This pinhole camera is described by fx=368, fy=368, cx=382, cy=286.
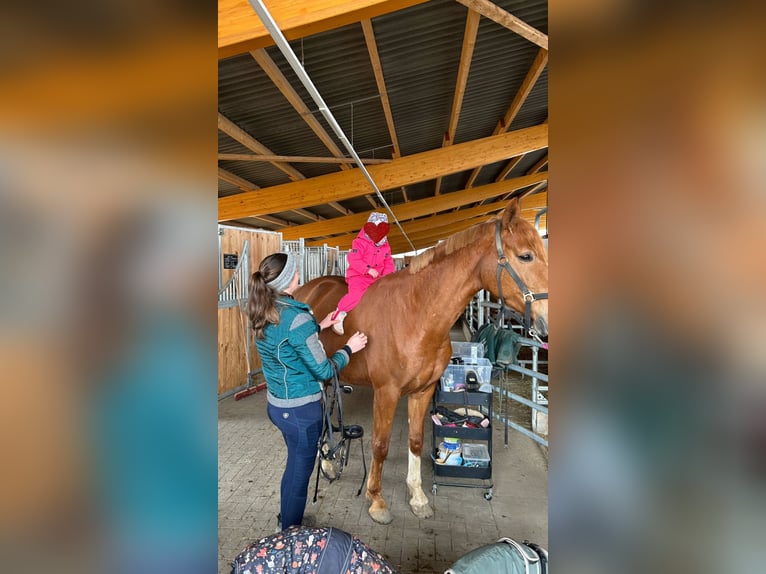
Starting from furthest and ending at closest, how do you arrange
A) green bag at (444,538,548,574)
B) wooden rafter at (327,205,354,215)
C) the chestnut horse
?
wooden rafter at (327,205,354,215), the chestnut horse, green bag at (444,538,548,574)

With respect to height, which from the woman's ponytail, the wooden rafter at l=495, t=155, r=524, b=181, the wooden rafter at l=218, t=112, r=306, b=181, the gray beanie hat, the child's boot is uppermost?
the wooden rafter at l=495, t=155, r=524, b=181

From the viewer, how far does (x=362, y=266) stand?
304 centimetres

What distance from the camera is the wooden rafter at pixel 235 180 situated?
5.07m

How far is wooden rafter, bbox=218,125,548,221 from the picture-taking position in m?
5.25

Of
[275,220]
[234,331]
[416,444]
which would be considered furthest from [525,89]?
[275,220]

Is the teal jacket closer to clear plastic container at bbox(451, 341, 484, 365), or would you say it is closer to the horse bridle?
the horse bridle

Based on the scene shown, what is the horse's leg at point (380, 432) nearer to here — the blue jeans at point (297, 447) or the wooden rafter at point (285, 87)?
the blue jeans at point (297, 447)

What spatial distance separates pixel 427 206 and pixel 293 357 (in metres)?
8.32

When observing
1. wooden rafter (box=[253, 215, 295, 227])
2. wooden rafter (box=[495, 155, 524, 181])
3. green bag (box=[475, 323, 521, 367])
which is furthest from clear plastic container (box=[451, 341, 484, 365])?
wooden rafter (box=[253, 215, 295, 227])

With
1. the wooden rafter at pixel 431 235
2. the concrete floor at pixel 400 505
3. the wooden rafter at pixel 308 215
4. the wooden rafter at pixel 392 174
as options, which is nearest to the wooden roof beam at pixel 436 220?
the wooden rafter at pixel 431 235

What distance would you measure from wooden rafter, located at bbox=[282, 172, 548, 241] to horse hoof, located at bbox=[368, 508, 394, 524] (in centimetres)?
756

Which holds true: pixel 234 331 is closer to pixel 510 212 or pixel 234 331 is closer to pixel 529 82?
pixel 510 212
